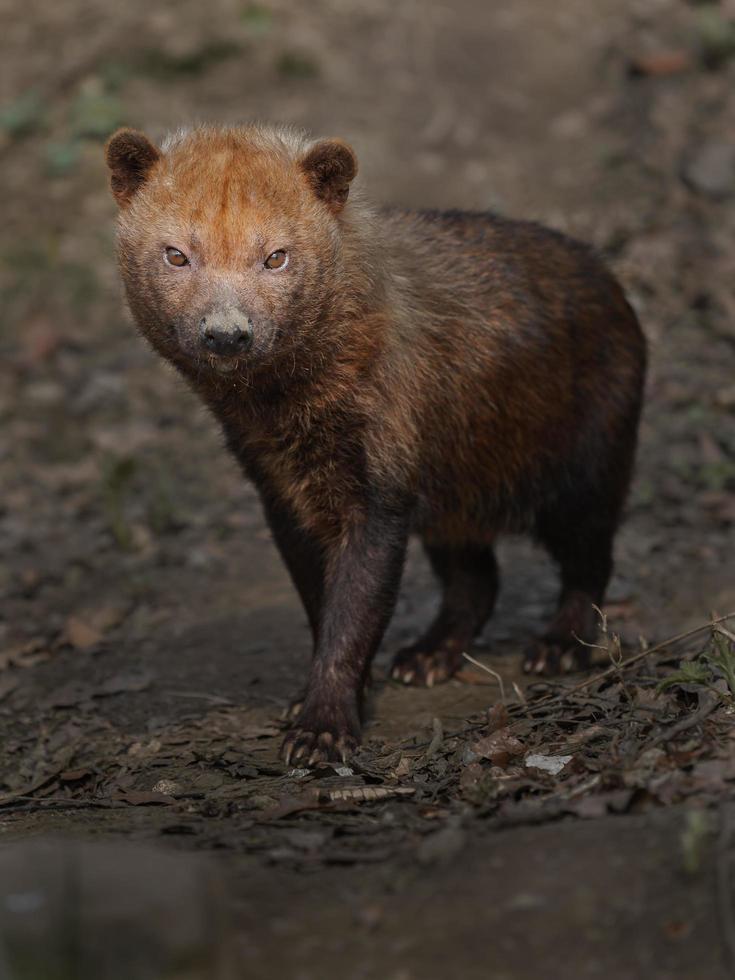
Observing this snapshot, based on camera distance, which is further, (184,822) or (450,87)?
(450,87)

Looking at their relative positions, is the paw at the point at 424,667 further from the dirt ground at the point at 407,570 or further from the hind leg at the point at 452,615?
the dirt ground at the point at 407,570

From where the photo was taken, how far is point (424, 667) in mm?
6605

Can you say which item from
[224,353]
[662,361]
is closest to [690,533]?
[662,361]

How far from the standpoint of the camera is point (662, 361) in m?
9.89

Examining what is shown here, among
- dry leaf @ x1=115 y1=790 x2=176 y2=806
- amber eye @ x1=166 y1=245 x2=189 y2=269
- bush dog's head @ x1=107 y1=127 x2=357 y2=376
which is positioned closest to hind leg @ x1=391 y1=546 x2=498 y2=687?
dry leaf @ x1=115 y1=790 x2=176 y2=806

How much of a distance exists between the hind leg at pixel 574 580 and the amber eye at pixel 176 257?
2.41 m

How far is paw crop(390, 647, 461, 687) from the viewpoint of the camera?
21.6ft

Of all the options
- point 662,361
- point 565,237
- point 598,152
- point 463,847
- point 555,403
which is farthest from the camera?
point 598,152

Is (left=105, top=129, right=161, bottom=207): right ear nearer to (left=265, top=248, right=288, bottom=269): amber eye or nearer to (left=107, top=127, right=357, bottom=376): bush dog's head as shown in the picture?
(left=107, top=127, right=357, bottom=376): bush dog's head

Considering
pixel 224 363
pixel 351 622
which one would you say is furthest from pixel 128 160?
pixel 351 622

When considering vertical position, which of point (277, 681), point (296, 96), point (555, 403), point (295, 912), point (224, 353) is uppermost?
point (296, 96)

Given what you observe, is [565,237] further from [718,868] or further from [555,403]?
[718,868]

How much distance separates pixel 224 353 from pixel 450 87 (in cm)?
832

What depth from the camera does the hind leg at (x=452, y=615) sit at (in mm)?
6617
